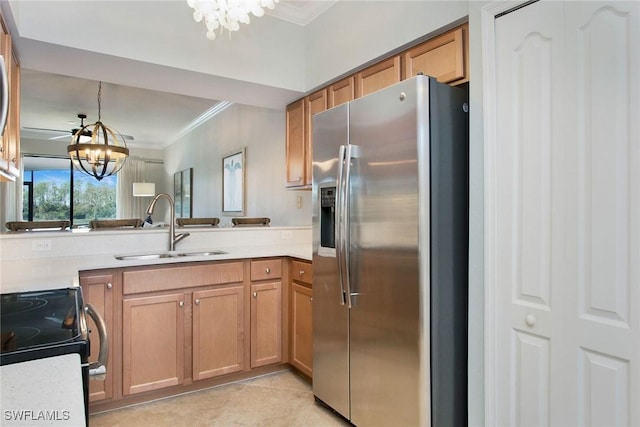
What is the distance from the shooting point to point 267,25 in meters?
2.99

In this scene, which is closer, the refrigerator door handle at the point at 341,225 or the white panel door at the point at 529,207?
the white panel door at the point at 529,207

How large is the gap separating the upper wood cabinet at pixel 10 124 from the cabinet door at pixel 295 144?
191cm

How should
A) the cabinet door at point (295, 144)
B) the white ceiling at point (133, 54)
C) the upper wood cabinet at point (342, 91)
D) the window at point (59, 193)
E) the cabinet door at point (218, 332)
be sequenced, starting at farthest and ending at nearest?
the window at point (59, 193), the cabinet door at point (295, 144), the upper wood cabinet at point (342, 91), the cabinet door at point (218, 332), the white ceiling at point (133, 54)

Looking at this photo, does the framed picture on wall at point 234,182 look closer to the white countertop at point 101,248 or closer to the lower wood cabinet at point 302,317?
the white countertop at point 101,248

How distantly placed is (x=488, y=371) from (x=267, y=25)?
274 centimetres

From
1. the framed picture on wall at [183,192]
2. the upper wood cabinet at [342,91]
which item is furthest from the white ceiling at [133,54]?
the framed picture on wall at [183,192]

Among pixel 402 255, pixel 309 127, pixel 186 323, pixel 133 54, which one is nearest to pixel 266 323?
pixel 186 323

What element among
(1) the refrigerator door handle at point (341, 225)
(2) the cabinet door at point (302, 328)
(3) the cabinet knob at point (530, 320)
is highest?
(1) the refrigerator door handle at point (341, 225)

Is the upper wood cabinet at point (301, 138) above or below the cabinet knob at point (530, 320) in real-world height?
above

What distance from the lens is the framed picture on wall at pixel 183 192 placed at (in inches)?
285

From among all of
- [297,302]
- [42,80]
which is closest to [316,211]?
[297,302]

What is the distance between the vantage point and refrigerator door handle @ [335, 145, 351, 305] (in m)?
2.04

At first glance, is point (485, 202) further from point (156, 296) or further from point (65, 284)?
point (156, 296)

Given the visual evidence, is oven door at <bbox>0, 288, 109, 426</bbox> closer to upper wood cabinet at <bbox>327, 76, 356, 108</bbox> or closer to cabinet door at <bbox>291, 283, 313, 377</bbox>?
cabinet door at <bbox>291, 283, 313, 377</bbox>
